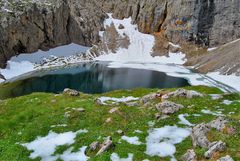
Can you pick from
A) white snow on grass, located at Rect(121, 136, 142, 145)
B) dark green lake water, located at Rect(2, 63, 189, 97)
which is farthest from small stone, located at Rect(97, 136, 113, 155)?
dark green lake water, located at Rect(2, 63, 189, 97)

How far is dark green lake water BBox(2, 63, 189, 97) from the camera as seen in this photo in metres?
124

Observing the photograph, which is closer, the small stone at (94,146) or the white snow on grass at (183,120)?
the small stone at (94,146)

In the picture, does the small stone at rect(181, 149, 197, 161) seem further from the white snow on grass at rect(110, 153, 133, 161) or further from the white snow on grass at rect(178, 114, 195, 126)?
the white snow on grass at rect(178, 114, 195, 126)

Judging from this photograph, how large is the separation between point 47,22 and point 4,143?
540ft

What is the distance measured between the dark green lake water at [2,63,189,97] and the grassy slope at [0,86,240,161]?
6614cm

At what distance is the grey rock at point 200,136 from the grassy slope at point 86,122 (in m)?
0.56

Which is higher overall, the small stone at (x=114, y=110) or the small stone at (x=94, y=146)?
the small stone at (x=114, y=110)

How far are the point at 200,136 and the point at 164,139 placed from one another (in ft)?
11.7

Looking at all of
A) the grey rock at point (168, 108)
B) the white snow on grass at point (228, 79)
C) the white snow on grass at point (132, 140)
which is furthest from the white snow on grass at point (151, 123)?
the white snow on grass at point (228, 79)

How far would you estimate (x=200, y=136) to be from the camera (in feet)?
106

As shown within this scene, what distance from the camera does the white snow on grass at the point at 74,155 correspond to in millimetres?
32312

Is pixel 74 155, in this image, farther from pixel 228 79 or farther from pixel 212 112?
pixel 228 79

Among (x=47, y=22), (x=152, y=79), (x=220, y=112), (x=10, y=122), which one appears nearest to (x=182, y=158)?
(x=220, y=112)

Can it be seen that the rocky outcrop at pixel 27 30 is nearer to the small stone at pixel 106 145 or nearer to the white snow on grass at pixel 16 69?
the white snow on grass at pixel 16 69
